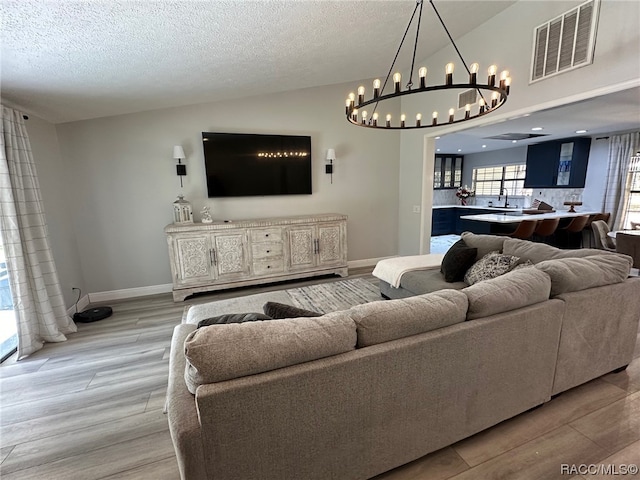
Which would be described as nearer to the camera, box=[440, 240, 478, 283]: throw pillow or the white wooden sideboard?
box=[440, 240, 478, 283]: throw pillow

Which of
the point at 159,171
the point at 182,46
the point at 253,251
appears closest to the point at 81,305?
the point at 159,171

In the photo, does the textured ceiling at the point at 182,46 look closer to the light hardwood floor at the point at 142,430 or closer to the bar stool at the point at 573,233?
the light hardwood floor at the point at 142,430

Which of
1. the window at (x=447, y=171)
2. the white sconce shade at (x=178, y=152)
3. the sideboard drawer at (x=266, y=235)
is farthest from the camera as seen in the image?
the window at (x=447, y=171)

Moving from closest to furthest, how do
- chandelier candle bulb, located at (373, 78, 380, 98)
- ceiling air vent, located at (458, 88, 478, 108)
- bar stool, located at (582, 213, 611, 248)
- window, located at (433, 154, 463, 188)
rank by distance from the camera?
chandelier candle bulb, located at (373, 78, 380, 98), ceiling air vent, located at (458, 88, 478, 108), bar stool, located at (582, 213, 611, 248), window, located at (433, 154, 463, 188)

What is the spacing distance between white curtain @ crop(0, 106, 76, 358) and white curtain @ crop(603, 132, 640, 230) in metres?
9.24

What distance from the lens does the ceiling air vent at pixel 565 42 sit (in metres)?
2.47

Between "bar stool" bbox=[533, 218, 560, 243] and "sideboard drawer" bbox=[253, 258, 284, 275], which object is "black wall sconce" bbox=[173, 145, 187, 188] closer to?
"sideboard drawer" bbox=[253, 258, 284, 275]

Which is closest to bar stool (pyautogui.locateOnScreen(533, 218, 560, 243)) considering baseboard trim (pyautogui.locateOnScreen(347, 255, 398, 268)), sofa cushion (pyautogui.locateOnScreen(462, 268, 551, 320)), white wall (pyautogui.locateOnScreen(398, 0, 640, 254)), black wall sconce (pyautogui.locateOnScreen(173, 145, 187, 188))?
white wall (pyautogui.locateOnScreen(398, 0, 640, 254))

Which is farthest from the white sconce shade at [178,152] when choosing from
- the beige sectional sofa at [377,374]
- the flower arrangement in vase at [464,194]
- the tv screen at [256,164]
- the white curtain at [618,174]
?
the white curtain at [618,174]

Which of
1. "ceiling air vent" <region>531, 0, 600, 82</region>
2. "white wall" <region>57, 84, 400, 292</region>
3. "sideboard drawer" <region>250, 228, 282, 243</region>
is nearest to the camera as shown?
"ceiling air vent" <region>531, 0, 600, 82</region>

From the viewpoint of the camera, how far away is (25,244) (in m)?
2.64

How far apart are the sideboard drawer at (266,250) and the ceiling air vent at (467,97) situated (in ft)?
10.4

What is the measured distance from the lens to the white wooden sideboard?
380cm

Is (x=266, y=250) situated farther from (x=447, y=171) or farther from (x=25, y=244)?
(x=447, y=171)
